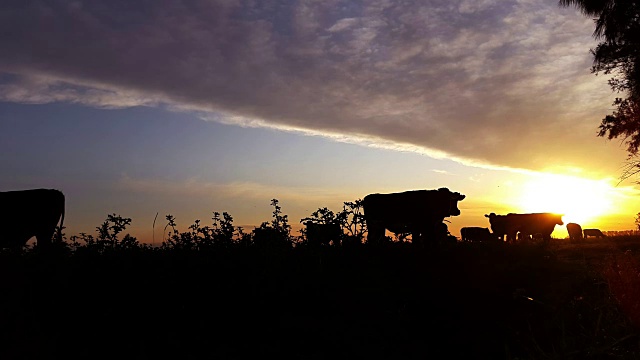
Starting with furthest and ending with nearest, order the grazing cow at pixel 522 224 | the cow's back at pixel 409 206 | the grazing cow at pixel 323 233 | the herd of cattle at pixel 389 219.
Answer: the grazing cow at pixel 522 224
the cow's back at pixel 409 206
the herd of cattle at pixel 389 219
the grazing cow at pixel 323 233

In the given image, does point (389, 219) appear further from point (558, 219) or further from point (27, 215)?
point (558, 219)

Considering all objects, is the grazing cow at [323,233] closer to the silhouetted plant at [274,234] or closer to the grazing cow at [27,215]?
the silhouetted plant at [274,234]

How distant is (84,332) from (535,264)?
33.6 ft

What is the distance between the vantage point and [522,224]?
39.0 m

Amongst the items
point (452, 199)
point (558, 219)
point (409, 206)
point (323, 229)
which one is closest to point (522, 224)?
point (558, 219)

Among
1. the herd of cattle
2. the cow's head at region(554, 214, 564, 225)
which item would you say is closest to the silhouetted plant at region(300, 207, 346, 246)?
the herd of cattle

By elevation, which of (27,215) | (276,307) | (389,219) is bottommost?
(276,307)

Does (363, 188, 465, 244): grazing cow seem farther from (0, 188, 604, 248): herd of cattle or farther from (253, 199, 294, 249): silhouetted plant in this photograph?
(253, 199, 294, 249): silhouetted plant

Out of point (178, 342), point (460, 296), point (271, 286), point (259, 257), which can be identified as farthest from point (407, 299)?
point (178, 342)

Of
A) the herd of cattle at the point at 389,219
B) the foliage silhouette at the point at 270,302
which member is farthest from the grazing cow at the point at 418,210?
the foliage silhouette at the point at 270,302

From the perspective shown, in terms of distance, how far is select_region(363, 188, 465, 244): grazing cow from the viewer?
2345 centimetres

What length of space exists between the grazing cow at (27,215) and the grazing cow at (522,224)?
1218 inches

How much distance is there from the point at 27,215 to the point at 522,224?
110ft

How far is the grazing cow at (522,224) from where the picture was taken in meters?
38.8
